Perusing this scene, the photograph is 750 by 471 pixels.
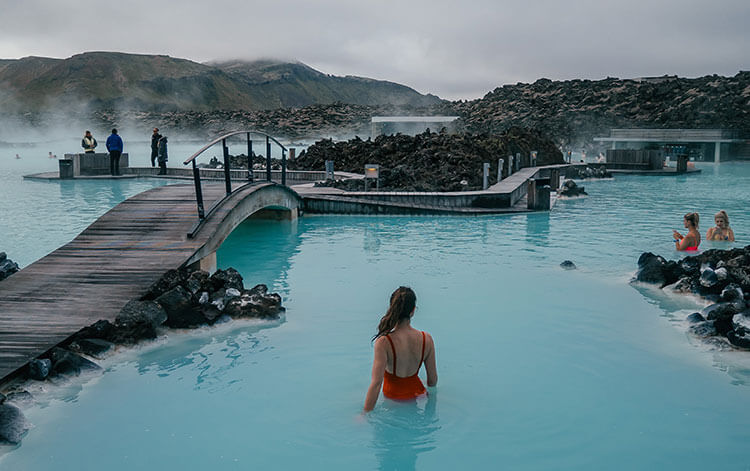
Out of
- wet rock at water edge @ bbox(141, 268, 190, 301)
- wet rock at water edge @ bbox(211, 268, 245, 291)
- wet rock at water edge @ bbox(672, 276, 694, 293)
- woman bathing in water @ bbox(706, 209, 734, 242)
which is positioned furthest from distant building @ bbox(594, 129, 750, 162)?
wet rock at water edge @ bbox(141, 268, 190, 301)

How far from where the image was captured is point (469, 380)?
6113 mm

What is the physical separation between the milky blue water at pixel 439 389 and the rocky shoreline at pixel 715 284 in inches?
9.7

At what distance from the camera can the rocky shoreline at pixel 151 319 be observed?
206 inches

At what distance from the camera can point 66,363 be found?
5.79 metres

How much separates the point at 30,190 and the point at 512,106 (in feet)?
231

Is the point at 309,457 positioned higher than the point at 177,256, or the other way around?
the point at 177,256

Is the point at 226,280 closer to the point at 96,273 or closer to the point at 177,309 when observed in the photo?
the point at 177,309

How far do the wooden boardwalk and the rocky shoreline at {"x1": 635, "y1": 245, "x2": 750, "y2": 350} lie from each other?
6125 millimetres

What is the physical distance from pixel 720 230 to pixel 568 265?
3801 mm

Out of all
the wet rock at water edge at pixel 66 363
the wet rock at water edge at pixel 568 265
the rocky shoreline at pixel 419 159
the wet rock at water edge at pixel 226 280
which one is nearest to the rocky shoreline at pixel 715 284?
the wet rock at water edge at pixel 568 265

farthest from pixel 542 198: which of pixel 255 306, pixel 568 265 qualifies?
pixel 255 306

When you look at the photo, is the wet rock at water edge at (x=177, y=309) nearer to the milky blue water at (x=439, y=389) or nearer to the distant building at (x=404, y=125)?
the milky blue water at (x=439, y=389)

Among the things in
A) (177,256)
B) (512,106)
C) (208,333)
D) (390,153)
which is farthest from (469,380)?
(512,106)

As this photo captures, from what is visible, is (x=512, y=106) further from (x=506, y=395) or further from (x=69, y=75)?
(x=69, y=75)
